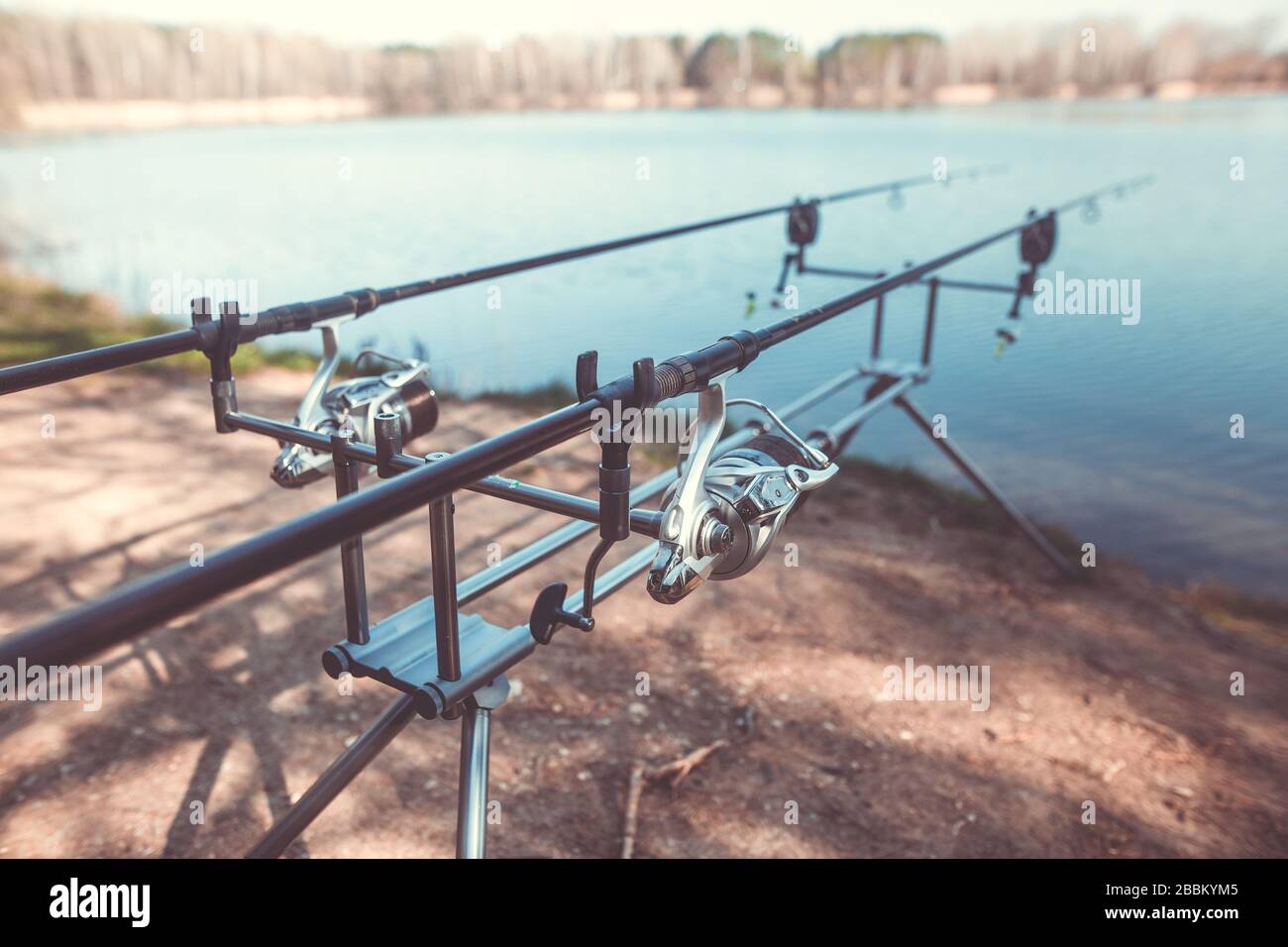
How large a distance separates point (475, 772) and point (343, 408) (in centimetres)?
81

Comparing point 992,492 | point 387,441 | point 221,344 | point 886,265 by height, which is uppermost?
point 221,344

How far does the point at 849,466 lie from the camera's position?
6113 millimetres

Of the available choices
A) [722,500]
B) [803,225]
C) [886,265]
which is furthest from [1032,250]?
[886,265]

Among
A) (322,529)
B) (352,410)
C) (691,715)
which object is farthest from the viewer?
(691,715)

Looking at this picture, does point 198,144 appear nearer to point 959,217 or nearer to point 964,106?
point 964,106

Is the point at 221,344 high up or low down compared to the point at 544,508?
up

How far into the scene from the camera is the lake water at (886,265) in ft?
24.0

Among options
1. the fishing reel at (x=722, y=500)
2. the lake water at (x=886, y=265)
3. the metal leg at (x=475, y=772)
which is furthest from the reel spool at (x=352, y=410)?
the lake water at (x=886, y=265)

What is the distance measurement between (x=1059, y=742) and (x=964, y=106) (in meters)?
31.2

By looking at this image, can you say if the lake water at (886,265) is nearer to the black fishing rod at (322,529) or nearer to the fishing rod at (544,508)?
the fishing rod at (544,508)

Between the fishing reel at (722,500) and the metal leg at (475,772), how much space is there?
501 mm

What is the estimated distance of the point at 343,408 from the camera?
83.5 inches

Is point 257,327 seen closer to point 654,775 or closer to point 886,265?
point 654,775

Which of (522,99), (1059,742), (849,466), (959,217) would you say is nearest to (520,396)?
(849,466)
